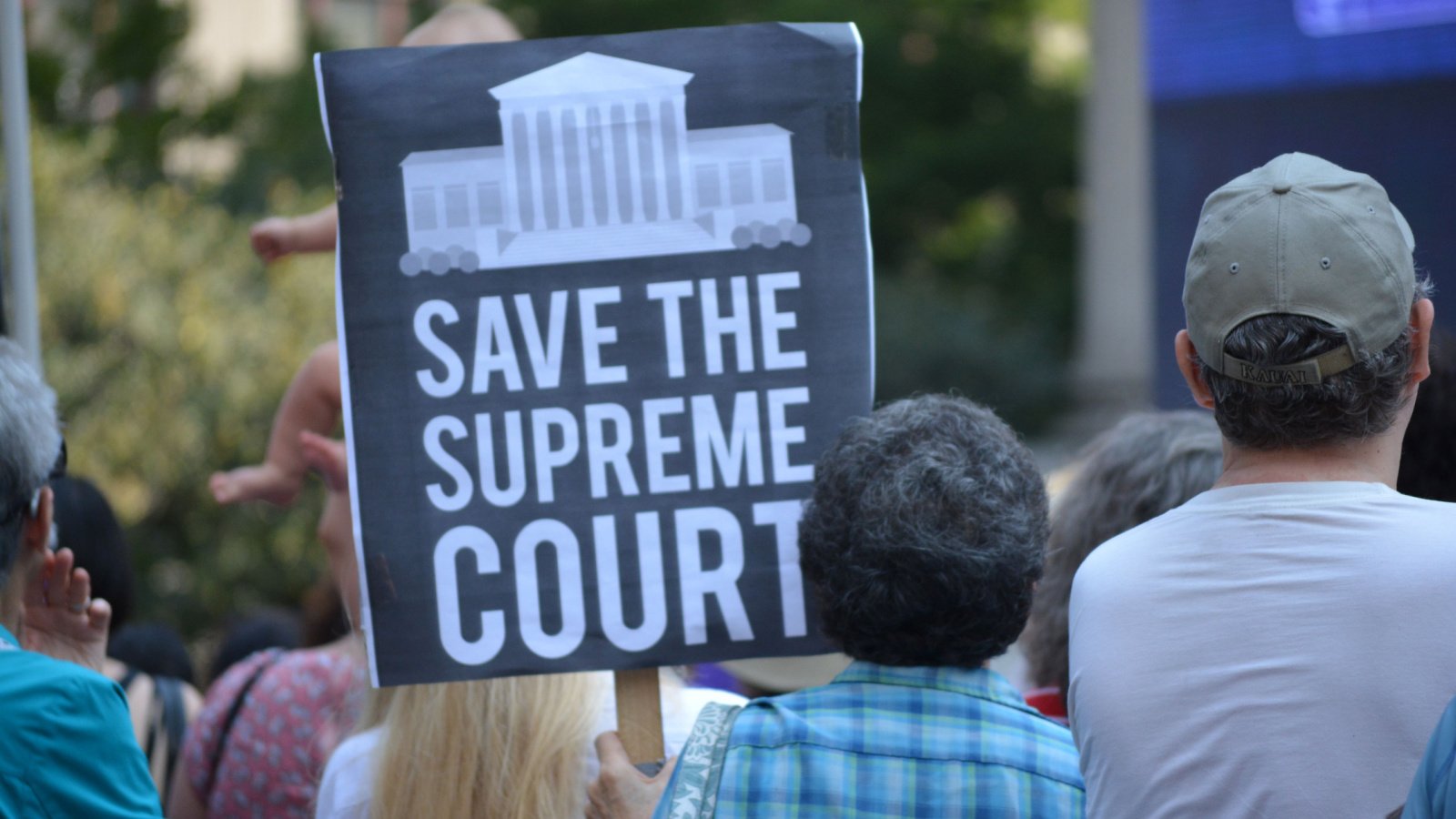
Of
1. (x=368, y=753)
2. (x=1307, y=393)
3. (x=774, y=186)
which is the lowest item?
(x=368, y=753)

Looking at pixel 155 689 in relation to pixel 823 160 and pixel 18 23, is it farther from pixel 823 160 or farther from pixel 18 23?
pixel 823 160

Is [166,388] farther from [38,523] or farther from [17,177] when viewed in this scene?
[38,523]

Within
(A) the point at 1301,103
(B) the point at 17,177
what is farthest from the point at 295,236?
(A) the point at 1301,103

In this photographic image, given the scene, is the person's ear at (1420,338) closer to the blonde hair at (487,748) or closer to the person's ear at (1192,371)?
the person's ear at (1192,371)

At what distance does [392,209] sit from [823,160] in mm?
670

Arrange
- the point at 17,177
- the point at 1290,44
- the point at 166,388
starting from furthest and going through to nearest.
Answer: the point at 166,388 → the point at 1290,44 → the point at 17,177

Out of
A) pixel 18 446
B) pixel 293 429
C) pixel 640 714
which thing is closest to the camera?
pixel 18 446

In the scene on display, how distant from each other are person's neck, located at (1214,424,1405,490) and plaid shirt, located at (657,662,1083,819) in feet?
1.41

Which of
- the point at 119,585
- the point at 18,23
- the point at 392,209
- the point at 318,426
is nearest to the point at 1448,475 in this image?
the point at 392,209

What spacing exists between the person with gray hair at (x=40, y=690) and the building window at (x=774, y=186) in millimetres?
1102

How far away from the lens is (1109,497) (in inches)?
100

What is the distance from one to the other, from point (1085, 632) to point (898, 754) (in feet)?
0.90

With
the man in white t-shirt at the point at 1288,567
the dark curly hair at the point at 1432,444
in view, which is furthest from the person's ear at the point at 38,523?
the dark curly hair at the point at 1432,444

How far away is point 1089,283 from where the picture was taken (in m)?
17.1
